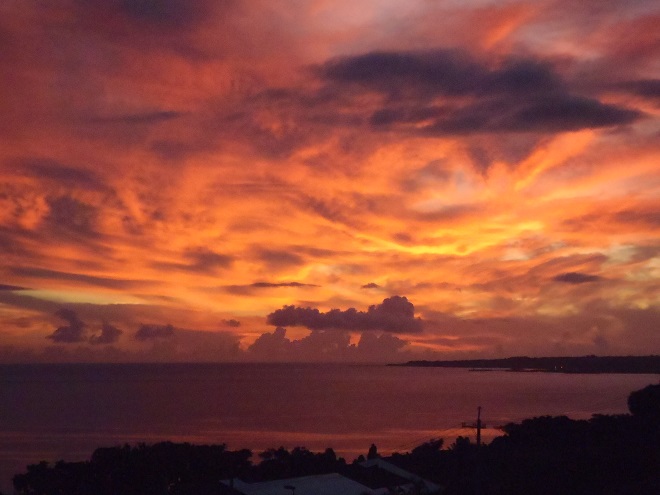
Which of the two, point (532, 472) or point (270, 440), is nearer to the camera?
point (532, 472)

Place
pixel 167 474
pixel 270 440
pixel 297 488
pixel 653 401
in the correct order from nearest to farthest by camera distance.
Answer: pixel 297 488, pixel 167 474, pixel 653 401, pixel 270 440

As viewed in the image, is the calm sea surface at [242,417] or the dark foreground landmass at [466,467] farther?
the calm sea surface at [242,417]

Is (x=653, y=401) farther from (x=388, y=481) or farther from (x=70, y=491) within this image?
(x=70, y=491)

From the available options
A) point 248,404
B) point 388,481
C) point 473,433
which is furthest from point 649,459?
point 248,404

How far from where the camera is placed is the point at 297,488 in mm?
29484

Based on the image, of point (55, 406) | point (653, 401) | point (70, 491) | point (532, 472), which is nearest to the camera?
point (532, 472)

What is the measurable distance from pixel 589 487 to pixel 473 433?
74.6 metres

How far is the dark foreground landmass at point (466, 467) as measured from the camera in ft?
103

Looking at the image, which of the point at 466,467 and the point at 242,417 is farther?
the point at 242,417

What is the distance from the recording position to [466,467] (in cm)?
4159

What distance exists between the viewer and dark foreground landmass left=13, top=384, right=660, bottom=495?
31.4 m

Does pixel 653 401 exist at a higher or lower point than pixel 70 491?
higher

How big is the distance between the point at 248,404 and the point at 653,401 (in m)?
104

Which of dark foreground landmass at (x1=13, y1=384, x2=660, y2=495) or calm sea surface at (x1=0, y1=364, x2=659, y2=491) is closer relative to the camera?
dark foreground landmass at (x1=13, y1=384, x2=660, y2=495)
